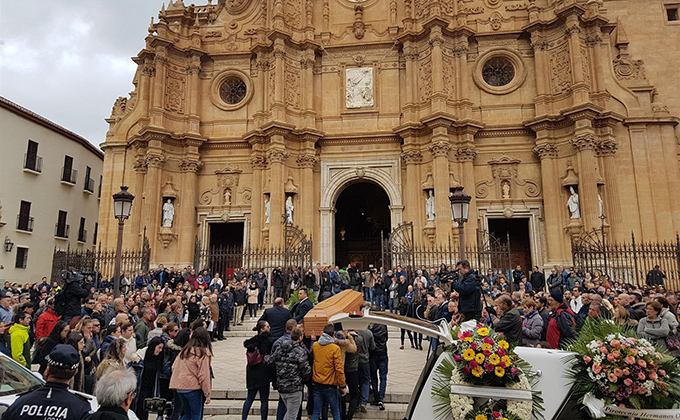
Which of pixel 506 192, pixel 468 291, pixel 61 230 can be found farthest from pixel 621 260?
pixel 61 230

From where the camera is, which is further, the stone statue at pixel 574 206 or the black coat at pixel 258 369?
the stone statue at pixel 574 206

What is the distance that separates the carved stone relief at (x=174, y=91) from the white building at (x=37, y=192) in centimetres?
840

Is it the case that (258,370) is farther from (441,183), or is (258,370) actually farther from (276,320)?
(441,183)

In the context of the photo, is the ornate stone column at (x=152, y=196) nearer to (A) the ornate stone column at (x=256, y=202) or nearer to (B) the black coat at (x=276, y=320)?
(A) the ornate stone column at (x=256, y=202)

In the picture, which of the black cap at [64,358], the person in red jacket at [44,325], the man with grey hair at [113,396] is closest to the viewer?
the man with grey hair at [113,396]

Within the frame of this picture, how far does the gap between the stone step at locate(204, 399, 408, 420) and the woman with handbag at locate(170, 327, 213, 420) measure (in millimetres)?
1912

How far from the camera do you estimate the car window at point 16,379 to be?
17.6ft

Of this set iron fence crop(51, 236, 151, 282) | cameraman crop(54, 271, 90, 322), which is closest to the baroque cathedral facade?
iron fence crop(51, 236, 151, 282)

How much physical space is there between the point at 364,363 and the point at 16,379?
15.5 ft

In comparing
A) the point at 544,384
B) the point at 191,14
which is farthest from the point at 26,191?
the point at 544,384

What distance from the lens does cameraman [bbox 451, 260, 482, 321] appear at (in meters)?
7.84

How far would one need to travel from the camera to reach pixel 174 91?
25266 mm

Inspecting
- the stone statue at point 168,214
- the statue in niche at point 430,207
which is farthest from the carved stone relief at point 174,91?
the statue in niche at point 430,207

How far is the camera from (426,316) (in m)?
10.9
